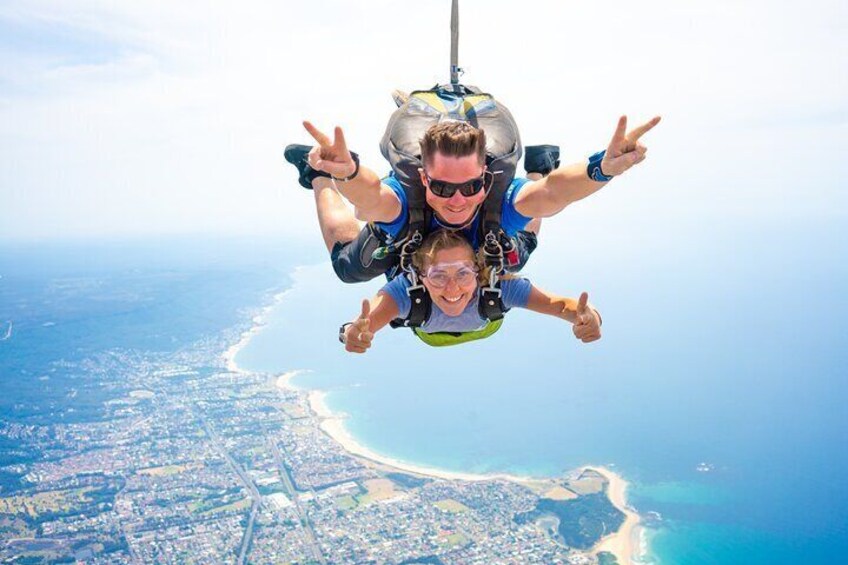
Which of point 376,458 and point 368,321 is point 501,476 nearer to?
point 376,458

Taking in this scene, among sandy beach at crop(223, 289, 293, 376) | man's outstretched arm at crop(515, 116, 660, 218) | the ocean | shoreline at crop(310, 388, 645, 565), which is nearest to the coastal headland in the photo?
shoreline at crop(310, 388, 645, 565)

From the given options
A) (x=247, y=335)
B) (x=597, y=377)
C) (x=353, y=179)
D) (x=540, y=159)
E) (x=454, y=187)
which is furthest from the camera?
(x=247, y=335)

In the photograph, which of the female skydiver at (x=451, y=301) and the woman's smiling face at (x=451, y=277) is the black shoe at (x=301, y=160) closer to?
the female skydiver at (x=451, y=301)

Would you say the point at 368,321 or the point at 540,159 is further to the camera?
the point at 540,159

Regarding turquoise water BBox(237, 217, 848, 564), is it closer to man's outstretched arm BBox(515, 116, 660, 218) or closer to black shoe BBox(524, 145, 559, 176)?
black shoe BBox(524, 145, 559, 176)

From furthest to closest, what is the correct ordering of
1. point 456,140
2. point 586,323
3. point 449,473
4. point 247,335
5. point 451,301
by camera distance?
point 247,335 → point 449,473 → point 451,301 → point 586,323 → point 456,140

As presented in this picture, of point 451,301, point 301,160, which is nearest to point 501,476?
point 301,160

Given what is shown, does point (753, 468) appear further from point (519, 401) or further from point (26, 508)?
point (26, 508)
